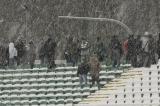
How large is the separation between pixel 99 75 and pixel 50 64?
8.09 feet

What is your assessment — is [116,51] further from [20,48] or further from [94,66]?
[20,48]

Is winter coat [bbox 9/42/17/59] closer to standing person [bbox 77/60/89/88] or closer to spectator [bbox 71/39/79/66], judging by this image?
spectator [bbox 71/39/79/66]

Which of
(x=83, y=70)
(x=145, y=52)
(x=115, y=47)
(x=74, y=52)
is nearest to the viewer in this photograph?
(x=145, y=52)

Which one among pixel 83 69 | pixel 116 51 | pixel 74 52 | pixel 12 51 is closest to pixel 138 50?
pixel 116 51

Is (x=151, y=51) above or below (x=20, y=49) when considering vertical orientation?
above

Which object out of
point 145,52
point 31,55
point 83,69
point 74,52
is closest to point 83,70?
point 83,69

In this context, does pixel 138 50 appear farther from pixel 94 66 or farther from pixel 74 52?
pixel 74 52

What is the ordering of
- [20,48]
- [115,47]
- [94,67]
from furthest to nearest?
[20,48], [115,47], [94,67]

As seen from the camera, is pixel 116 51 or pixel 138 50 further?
pixel 116 51

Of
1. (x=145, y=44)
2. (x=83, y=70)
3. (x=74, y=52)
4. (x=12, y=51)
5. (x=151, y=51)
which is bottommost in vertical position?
(x=83, y=70)

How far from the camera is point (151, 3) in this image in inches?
1959

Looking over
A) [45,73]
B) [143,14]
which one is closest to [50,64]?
[45,73]

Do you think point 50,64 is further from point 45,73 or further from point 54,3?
point 54,3

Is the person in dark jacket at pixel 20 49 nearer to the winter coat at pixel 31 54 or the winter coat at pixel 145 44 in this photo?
the winter coat at pixel 31 54
